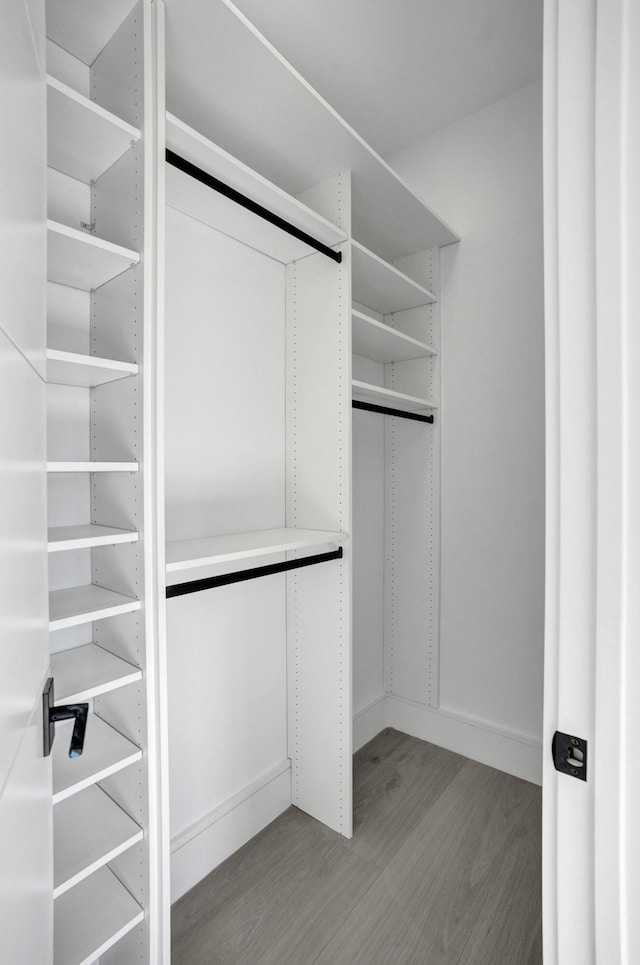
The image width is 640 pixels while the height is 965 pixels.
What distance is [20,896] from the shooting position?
498mm

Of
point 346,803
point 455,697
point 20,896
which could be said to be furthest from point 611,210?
point 455,697

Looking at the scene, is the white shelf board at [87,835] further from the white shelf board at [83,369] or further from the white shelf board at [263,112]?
the white shelf board at [263,112]

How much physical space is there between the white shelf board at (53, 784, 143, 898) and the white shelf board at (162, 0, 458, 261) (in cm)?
189

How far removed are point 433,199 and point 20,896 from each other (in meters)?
2.70

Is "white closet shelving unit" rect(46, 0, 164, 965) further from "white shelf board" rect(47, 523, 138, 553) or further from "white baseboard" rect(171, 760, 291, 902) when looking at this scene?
"white baseboard" rect(171, 760, 291, 902)

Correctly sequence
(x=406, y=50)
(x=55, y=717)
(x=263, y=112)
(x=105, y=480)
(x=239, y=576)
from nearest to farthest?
(x=55, y=717) < (x=105, y=480) < (x=239, y=576) < (x=263, y=112) < (x=406, y=50)

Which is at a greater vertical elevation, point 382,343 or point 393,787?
point 382,343

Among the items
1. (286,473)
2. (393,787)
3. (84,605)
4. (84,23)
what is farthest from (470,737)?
(84,23)

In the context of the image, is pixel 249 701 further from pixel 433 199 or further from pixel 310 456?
pixel 433 199

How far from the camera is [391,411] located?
2055 millimetres

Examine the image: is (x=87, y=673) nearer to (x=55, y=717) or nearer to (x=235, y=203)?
(x=55, y=717)

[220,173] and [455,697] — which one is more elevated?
[220,173]

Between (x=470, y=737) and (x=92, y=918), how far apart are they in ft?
5.50

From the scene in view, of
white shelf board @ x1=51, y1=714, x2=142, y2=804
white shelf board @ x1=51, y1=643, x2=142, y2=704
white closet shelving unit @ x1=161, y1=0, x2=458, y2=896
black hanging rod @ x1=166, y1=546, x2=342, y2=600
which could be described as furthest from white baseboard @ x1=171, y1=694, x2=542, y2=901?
black hanging rod @ x1=166, y1=546, x2=342, y2=600
